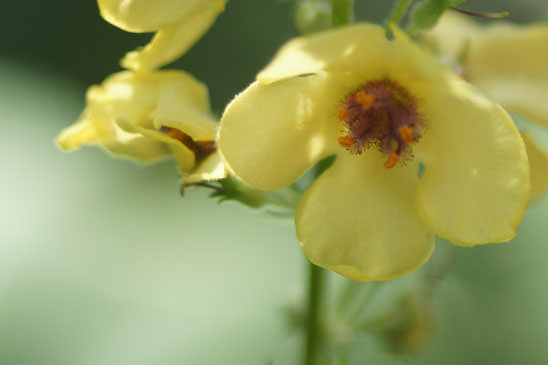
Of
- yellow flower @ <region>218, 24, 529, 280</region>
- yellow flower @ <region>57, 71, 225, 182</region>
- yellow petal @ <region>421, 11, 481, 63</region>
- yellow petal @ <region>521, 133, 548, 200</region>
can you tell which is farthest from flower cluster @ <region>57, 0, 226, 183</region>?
yellow petal @ <region>421, 11, 481, 63</region>

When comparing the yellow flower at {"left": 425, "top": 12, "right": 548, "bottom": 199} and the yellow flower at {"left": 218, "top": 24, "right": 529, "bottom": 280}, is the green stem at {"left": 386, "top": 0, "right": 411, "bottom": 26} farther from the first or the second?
the yellow flower at {"left": 425, "top": 12, "right": 548, "bottom": 199}

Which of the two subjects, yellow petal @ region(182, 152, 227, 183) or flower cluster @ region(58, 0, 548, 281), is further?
yellow petal @ region(182, 152, 227, 183)

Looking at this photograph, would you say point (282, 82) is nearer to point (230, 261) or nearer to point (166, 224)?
point (230, 261)

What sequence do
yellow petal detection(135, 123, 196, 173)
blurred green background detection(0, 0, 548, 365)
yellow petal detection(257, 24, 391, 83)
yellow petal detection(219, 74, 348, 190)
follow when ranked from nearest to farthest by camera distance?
yellow petal detection(257, 24, 391, 83) < yellow petal detection(219, 74, 348, 190) < yellow petal detection(135, 123, 196, 173) < blurred green background detection(0, 0, 548, 365)

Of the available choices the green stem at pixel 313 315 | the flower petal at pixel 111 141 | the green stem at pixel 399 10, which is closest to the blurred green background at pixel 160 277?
the green stem at pixel 313 315

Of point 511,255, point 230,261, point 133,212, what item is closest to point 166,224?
point 133,212

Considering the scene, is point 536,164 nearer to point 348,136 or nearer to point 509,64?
point 509,64
